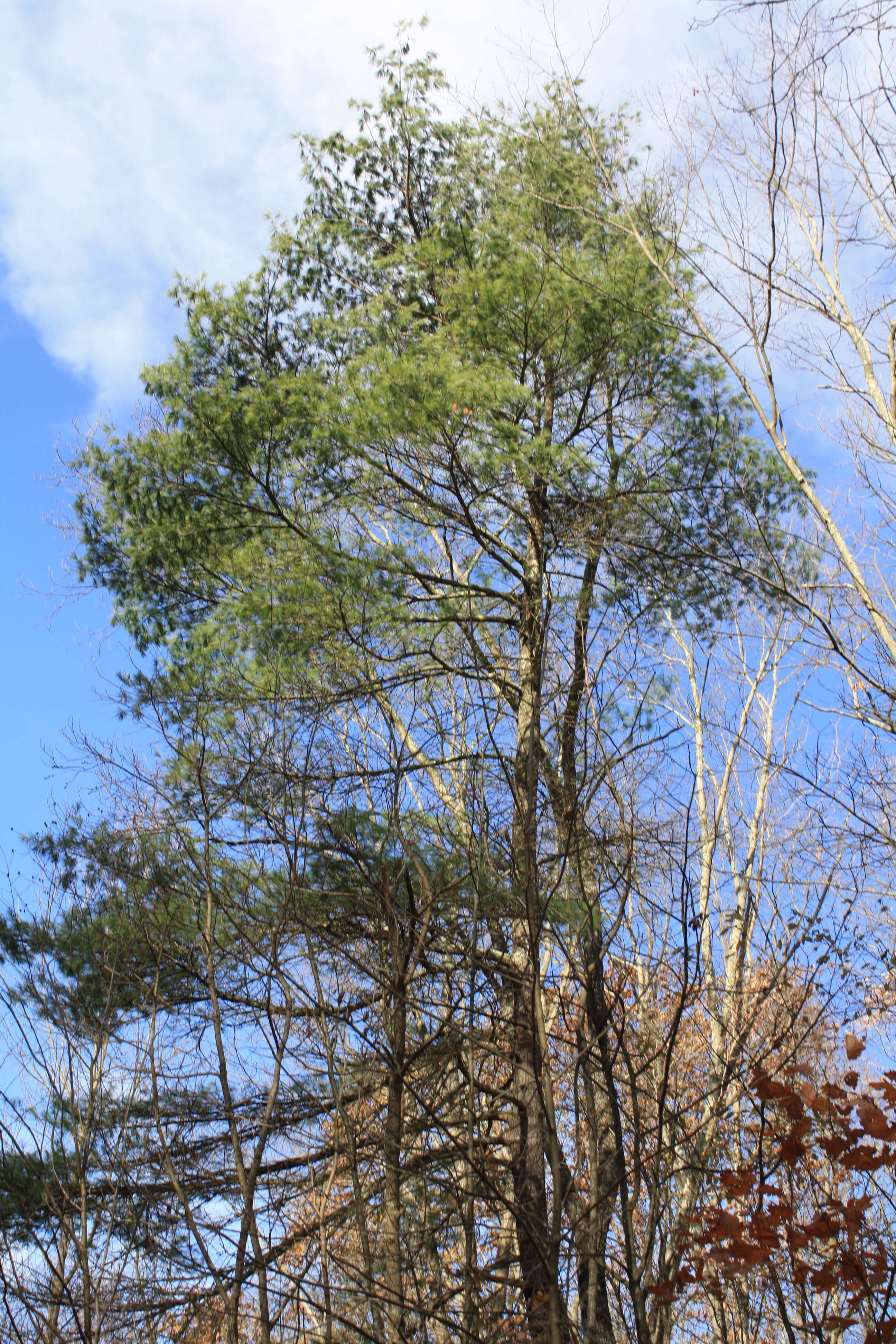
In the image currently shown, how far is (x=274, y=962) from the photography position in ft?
9.48

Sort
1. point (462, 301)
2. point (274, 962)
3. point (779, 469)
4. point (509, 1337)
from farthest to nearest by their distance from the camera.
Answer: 1. point (779, 469)
2. point (462, 301)
3. point (509, 1337)
4. point (274, 962)

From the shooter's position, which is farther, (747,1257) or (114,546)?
(114,546)

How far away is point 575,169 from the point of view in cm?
595

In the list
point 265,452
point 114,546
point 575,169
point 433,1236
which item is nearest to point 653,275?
point 575,169

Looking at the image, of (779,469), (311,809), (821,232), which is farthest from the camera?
(779,469)

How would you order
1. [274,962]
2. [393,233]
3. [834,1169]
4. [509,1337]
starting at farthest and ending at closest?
[393,233]
[834,1169]
[509,1337]
[274,962]

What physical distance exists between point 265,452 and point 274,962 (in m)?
4.06

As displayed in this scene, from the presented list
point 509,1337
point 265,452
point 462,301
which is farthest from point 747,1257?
point 462,301

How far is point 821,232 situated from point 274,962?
4.50 meters

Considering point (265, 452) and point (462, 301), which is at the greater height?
point (462, 301)

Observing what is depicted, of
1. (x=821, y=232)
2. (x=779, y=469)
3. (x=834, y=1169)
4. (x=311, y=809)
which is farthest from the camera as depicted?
(x=779, y=469)

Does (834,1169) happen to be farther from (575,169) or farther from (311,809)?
(575,169)

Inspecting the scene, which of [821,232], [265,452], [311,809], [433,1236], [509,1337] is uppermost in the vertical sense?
→ [265,452]

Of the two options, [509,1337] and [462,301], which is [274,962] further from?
[462,301]
